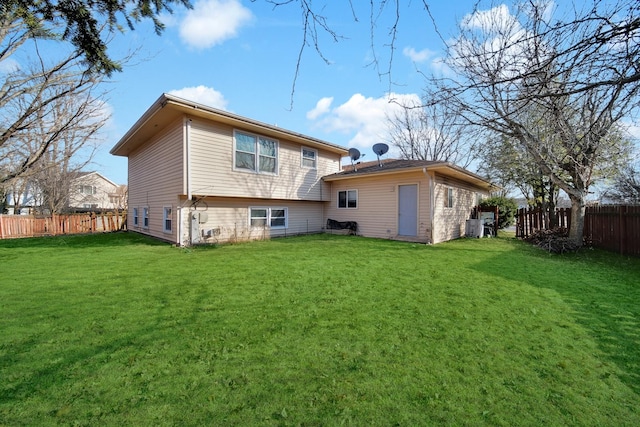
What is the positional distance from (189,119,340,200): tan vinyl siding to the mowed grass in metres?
4.63

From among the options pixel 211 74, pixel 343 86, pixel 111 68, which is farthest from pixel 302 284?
pixel 111 68

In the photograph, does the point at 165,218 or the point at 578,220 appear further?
the point at 165,218

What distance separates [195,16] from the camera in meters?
3.41

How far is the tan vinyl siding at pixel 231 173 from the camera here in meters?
9.43

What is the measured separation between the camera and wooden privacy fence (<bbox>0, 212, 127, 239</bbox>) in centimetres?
1413

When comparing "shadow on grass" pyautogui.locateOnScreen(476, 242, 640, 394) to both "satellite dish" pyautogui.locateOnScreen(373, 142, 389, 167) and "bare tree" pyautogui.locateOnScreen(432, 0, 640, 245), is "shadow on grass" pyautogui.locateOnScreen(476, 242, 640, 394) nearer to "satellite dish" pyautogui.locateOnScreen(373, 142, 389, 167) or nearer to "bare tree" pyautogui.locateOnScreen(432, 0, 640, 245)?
"bare tree" pyautogui.locateOnScreen(432, 0, 640, 245)

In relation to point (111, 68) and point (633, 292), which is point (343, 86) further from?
point (633, 292)

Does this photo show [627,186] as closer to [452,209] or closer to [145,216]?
[452,209]

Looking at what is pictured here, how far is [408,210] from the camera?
11562 mm

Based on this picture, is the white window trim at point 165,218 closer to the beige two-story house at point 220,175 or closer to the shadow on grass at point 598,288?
the beige two-story house at point 220,175

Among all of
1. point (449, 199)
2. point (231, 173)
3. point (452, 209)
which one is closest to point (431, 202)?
point (449, 199)

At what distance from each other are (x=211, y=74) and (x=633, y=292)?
8.41m

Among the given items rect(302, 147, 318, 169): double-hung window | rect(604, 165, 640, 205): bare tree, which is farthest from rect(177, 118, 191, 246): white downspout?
rect(604, 165, 640, 205): bare tree

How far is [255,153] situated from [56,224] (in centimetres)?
1281
